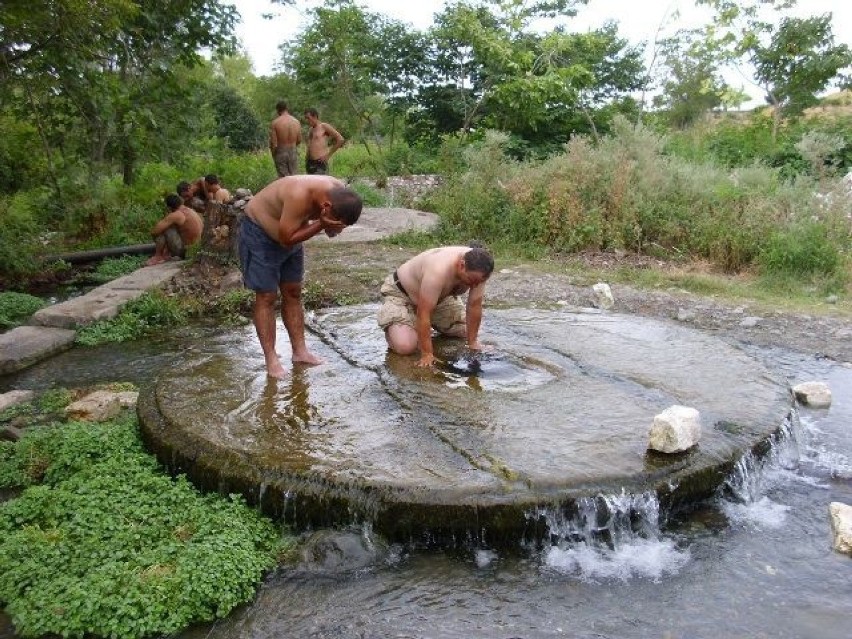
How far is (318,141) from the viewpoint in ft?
37.7

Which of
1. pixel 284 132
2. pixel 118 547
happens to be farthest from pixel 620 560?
pixel 284 132

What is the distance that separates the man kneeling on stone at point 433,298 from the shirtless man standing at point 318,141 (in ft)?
22.1

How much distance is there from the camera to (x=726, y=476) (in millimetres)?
3570

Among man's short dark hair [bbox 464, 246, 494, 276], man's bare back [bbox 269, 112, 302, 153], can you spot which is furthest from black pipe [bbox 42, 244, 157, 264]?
man's short dark hair [bbox 464, 246, 494, 276]

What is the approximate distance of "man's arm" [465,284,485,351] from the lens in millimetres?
4723

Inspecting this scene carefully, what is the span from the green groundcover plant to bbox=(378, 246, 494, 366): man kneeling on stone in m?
1.82

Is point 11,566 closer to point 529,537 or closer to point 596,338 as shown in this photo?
point 529,537

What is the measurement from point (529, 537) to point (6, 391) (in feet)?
14.2

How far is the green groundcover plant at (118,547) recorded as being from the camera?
2.78 m

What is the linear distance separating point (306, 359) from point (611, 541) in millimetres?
2486

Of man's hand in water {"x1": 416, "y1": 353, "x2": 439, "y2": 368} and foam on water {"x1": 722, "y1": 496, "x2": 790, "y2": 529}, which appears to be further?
man's hand in water {"x1": 416, "y1": 353, "x2": 439, "y2": 368}

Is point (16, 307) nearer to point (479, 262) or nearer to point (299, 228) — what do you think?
point (299, 228)

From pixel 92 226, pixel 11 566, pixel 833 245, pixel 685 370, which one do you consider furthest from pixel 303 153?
pixel 11 566

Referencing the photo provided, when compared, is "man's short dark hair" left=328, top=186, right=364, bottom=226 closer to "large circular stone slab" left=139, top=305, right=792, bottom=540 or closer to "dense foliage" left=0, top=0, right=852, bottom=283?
"large circular stone slab" left=139, top=305, right=792, bottom=540
